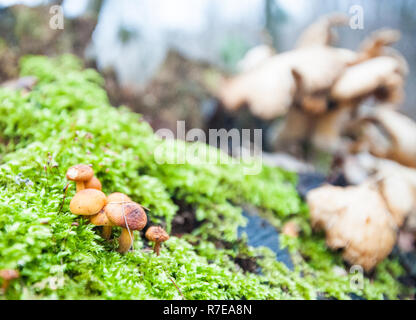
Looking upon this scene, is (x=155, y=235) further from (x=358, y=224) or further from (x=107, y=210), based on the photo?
(x=358, y=224)

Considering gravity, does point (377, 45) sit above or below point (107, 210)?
above

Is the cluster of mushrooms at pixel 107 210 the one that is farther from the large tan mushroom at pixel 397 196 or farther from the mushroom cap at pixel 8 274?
the large tan mushroom at pixel 397 196

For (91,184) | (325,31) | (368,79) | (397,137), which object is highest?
(325,31)

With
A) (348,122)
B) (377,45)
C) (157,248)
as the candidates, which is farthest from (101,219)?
(377,45)

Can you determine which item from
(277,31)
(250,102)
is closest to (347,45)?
A: (277,31)

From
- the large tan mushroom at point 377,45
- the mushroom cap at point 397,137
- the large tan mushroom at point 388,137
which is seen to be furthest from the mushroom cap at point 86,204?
the large tan mushroom at point 377,45

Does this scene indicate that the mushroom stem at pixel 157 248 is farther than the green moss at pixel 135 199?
Yes

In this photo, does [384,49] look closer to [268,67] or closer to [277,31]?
[268,67]
